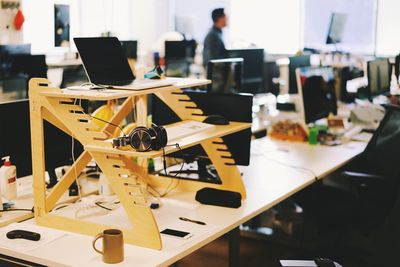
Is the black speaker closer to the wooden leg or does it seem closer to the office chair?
the wooden leg

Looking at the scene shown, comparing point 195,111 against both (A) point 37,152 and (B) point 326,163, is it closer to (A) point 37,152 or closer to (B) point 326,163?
(A) point 37,152

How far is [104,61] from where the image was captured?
7.92 feet

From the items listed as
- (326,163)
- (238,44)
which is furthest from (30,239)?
(238,44)

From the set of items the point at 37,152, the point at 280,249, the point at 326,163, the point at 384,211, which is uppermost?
the point at 37,152

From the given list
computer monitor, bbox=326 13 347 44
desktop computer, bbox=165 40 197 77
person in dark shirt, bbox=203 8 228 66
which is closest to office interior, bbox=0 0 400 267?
computer monitor, bbox=326 13 347 44

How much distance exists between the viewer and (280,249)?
398 centimetres

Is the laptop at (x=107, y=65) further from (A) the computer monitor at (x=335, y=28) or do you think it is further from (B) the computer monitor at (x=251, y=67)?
(A) the computer monitor at (x=335, y=28)

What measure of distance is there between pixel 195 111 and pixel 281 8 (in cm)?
637

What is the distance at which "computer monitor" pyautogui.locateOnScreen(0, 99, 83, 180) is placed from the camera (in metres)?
2.66

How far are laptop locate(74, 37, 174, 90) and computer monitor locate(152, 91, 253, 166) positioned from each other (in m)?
0.50

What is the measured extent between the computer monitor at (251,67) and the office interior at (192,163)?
0.02 metres

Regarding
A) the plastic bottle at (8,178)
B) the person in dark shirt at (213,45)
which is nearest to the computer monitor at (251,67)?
the person in dark shirt at (213,45)

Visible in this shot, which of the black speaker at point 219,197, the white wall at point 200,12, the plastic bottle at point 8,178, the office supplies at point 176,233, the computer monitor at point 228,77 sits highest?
the white wall at point 200,12

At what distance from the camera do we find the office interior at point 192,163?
7.22 feet
